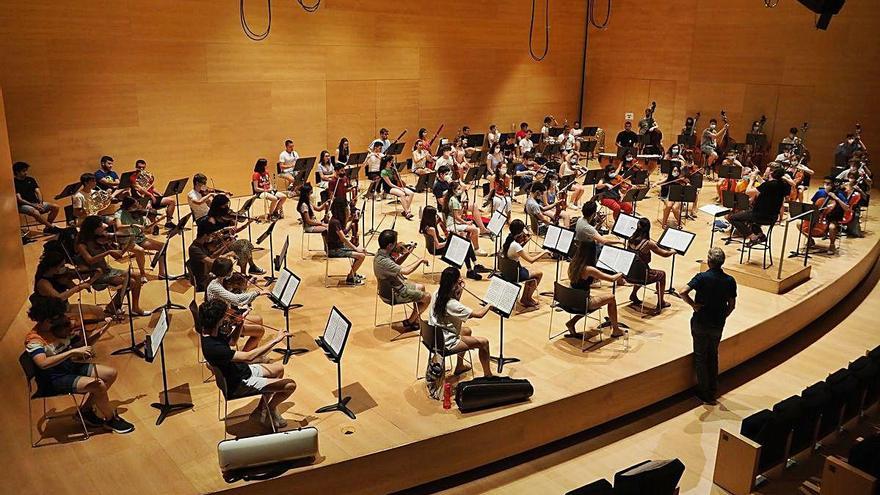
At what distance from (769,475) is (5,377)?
724cm

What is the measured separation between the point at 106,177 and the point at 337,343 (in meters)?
7.35

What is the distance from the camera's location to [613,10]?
21.0 meters

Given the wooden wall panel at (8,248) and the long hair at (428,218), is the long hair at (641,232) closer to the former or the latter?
the long hair at (428,218)

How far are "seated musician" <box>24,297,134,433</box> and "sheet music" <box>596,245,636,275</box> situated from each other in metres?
5.18

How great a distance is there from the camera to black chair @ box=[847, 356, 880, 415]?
6.95m

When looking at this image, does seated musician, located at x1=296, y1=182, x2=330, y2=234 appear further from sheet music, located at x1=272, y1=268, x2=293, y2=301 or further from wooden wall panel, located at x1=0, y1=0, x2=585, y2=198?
wooden wall panel, located at x1=0, y1=0, x2=585, y2=198

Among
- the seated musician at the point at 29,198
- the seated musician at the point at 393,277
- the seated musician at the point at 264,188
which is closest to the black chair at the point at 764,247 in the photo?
the seated musician at the point at 393,277

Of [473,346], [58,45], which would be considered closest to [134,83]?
[58,45]

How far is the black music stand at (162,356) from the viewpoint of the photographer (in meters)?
5.91

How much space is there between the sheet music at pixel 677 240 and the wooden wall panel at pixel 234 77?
8.94 m

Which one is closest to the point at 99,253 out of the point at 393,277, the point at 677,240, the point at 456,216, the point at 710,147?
the point at 393,277

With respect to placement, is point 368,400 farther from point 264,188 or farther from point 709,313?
point 264,188

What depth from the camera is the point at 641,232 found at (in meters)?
8.59

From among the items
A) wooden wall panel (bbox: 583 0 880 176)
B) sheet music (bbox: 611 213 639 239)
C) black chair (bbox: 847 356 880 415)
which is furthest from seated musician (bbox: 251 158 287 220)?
wooden wall panel (bbox: 583 0 880 176)
